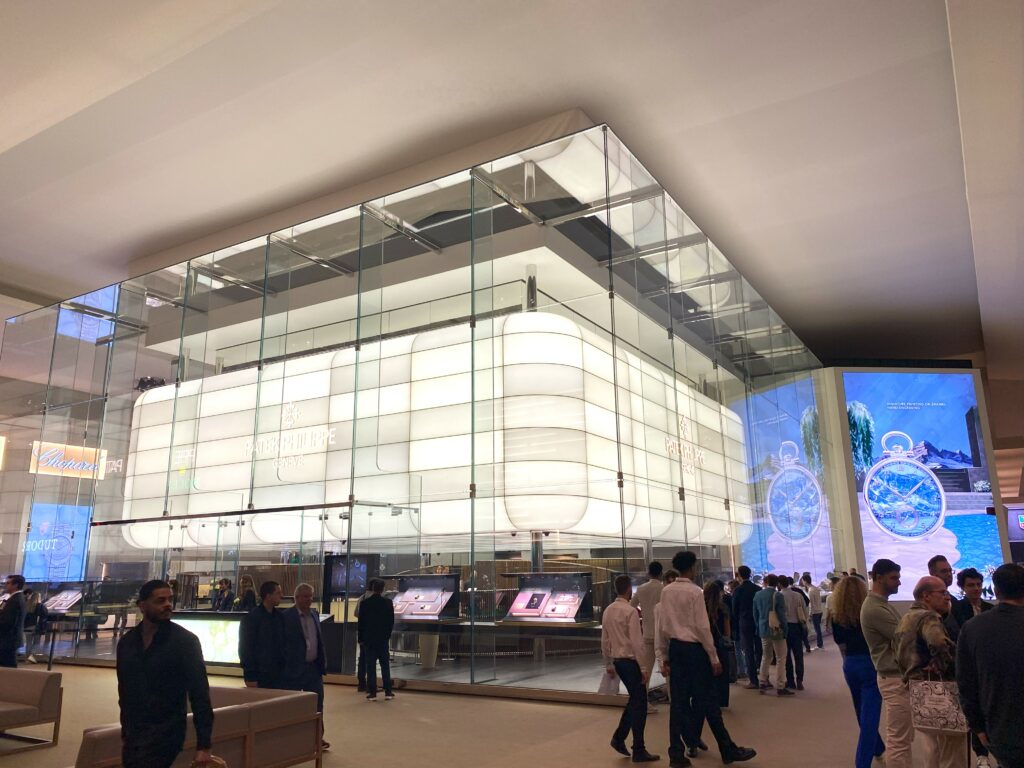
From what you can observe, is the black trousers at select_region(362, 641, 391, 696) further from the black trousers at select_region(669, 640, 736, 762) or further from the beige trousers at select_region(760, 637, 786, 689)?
the beige trousers at select_region(760, 637, 786, 689)

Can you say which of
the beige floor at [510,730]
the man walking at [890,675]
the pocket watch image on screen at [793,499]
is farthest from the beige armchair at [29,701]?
the pocket watch image on screen at [793,499]

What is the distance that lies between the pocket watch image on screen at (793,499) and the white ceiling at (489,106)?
4.77 meters

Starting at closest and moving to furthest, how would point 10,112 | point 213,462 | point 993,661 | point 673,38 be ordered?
point 993,661 → point 673,38 → point 10,112 → point 213,462

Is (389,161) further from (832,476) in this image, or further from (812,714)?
(832,476)

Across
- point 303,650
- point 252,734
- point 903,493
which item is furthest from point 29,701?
point 903,493

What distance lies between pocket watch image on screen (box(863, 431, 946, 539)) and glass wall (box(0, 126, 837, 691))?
210 inches

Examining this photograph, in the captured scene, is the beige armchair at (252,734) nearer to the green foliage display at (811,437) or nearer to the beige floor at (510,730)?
the beige floor at (510,730)

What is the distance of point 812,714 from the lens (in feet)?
25.9

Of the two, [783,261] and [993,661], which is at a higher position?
[783,261]

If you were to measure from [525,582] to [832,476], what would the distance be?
43.5ft

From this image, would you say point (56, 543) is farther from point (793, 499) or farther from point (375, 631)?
point (793, 499)

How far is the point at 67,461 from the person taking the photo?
14852mm

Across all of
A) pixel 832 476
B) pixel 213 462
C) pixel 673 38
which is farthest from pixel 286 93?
pixel 832 476

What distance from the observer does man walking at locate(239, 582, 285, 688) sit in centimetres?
621
